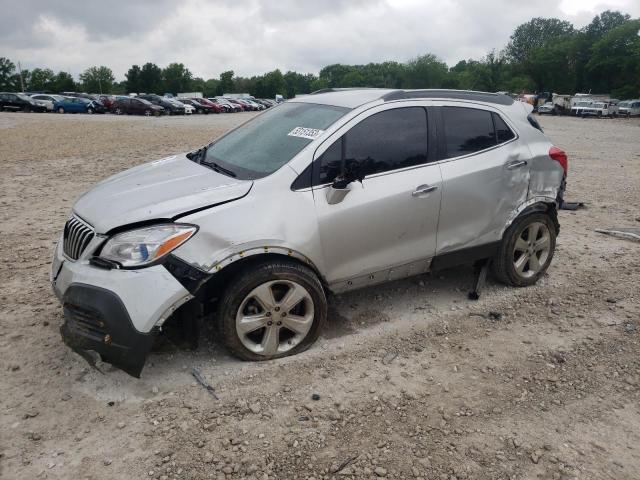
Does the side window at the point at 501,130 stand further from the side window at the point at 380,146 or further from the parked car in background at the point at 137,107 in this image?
the parked car in background at the point at 137,107

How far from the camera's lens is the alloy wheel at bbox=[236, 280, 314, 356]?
11.1 feet

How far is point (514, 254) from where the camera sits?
4766 millimetres

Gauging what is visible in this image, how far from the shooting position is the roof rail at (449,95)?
4.06m

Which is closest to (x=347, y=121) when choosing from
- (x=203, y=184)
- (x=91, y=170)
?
(x=203, y=184)

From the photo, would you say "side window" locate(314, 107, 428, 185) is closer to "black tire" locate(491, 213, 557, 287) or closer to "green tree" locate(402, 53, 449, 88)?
"black tire" locate(491, 213, 557, 287)

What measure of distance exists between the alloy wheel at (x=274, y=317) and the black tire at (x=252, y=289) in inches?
1.0

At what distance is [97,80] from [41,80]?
10217mm

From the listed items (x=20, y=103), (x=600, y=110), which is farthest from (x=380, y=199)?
(x=600, y=110)

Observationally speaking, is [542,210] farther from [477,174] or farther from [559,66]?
[559,66]

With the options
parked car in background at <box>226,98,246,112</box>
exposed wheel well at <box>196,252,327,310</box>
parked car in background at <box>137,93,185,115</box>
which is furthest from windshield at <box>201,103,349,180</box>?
parked car in background at <box>226,98,246,112</box>

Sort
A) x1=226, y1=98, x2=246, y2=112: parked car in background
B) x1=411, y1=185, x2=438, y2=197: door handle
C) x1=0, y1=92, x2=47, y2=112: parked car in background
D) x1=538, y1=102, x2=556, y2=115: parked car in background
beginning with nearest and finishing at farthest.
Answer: x1=411, y1=185, x2=438, y2=197: door handle < x1=0, y1=92, x2=47, y2=112: parked car in background < x1=538, y1=102, x2=556, y2=115: parked car in background < x1=226, y1=98, x2=246, y2=112: parked car in background

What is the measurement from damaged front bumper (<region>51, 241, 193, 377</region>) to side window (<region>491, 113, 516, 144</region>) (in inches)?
119

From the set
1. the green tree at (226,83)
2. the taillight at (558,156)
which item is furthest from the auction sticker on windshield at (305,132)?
the green tree at (226,83)

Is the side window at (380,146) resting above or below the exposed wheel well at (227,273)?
above
